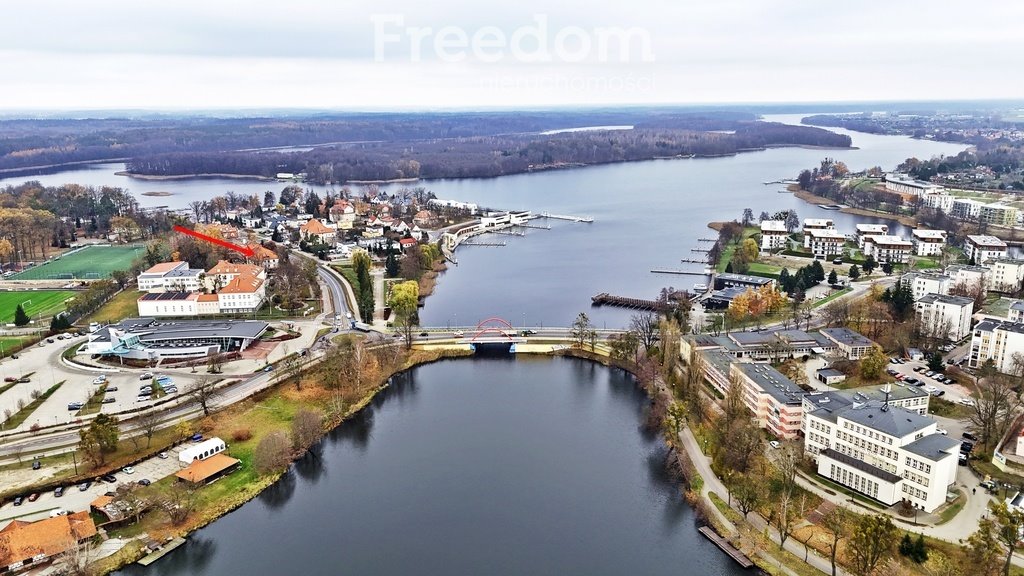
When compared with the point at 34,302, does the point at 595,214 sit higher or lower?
higher

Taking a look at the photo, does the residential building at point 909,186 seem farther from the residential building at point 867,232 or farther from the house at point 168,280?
the house at point 168,280

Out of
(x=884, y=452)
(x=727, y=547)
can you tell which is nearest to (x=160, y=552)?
(x=727, y=547)

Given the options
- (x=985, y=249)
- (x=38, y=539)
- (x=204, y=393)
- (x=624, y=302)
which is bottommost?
(x=38, y=539)

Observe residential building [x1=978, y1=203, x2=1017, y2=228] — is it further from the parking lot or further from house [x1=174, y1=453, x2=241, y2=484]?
the parking lot

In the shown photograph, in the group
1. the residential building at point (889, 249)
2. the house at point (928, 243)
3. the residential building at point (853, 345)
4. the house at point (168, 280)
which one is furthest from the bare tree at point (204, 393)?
the house at point (928, 243)

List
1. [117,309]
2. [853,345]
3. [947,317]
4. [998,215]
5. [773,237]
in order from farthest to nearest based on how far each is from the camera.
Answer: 1. [998,215]
2. [773,237]
3. [117,309]
4. [947,317]
5. [853,345]

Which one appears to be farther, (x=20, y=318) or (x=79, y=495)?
(x=20, y=318)

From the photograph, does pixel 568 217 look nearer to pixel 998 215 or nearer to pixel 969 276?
pixel 998 215
